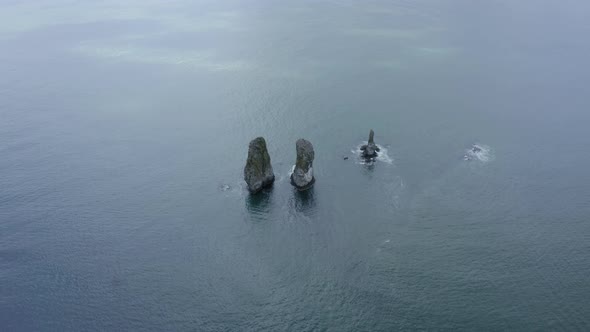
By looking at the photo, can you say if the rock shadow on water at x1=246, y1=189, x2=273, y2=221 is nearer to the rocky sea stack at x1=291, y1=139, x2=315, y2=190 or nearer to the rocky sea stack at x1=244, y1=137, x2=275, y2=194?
the rocky sea stack at x1=244, y1=137, x2=275, y2=194

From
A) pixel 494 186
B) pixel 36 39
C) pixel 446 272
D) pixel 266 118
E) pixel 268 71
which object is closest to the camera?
pixel 446 272

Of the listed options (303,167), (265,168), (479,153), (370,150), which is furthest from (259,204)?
(479,153)

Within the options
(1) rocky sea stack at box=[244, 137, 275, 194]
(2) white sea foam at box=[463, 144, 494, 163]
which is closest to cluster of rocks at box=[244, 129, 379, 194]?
(1) rocky sea stack at box=[244, 137, 275, 194]

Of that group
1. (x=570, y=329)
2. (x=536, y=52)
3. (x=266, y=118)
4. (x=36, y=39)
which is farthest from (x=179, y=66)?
(x=570, y=329)

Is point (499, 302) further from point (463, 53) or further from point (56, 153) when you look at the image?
point (463, 53)

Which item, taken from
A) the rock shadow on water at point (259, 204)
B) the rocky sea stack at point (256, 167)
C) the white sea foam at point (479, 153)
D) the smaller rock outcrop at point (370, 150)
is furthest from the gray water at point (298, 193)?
the smaller rock outcrop at point (370, 150)
